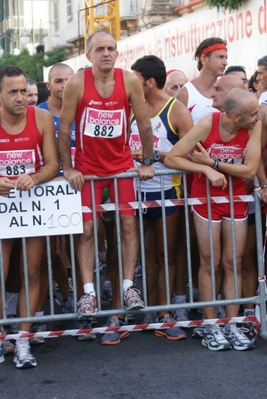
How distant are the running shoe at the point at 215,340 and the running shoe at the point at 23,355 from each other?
1285 millimetres

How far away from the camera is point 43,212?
607 cm

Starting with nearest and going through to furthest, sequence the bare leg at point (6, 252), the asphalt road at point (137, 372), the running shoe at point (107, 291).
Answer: the asphalt road at point (137, 372) → the bare leg at point (6, 252) → the running shoe at point (107, 291)

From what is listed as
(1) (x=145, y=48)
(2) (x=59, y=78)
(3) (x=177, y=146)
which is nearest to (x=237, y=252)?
(3) (x=177, y=146)

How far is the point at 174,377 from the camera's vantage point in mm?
5426

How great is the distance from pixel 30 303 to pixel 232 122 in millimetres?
1994

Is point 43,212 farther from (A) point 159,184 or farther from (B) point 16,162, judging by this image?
(A) point 159,184

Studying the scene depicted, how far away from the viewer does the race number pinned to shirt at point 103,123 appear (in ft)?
19.8

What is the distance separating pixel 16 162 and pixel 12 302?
1.37m

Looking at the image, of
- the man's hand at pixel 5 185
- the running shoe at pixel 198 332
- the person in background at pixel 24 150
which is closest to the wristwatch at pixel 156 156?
the person in background at pixel 24 150

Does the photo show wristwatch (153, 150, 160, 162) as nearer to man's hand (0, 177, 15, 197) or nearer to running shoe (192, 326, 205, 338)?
man's hand (0, 177, 15, 197)

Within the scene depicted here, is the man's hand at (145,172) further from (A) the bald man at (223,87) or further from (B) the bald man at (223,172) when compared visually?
(A) the bald man at (223,87)

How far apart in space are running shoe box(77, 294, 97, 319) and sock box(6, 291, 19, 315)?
0.81 metres

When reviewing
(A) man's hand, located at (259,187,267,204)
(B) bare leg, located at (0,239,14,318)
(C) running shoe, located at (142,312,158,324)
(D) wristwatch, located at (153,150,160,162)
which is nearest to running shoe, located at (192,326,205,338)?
(C) running shoe, located at (142,312,158,324)

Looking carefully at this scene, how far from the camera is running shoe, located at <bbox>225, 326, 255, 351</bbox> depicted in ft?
19.8
